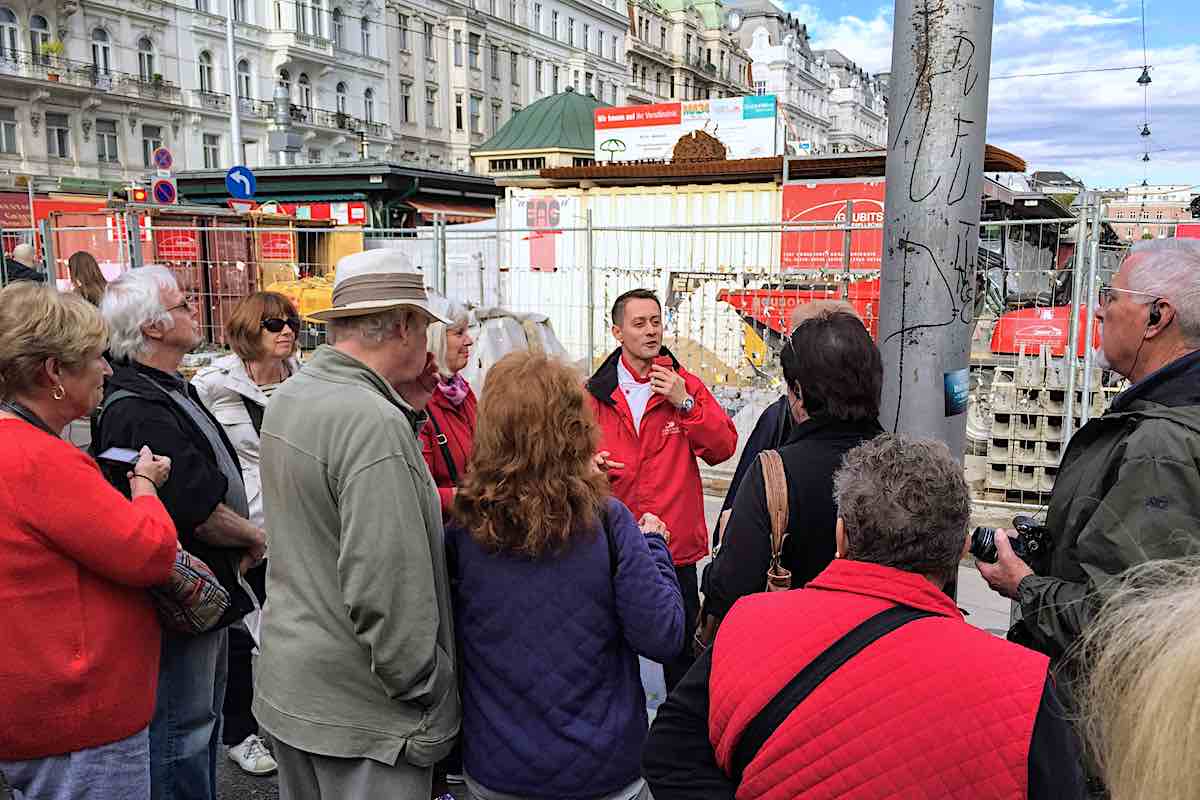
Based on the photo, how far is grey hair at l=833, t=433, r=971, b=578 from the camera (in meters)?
1.58

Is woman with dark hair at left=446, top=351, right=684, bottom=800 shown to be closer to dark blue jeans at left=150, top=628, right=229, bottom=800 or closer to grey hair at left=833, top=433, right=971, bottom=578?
grey hair at left=833, top=433, right=971, bottom=578

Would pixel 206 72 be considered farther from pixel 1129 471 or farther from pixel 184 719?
pixel 1129 471

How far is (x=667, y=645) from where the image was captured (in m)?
2.16

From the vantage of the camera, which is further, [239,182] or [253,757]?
[239,182]

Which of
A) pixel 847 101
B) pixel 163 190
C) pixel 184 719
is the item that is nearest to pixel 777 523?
pixel 184 719

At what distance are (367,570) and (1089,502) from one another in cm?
174

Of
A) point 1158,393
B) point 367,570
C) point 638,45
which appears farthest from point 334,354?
point 638,45

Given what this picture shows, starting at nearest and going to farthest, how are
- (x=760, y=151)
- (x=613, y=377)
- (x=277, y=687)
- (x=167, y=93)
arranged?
(x=277, y=687)
(x=613, y=377)
(x=760, y=151)
(x=167, y=93)

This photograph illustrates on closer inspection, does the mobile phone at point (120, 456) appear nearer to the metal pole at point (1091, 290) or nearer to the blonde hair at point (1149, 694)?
the blonde hair at point (1149, 694)

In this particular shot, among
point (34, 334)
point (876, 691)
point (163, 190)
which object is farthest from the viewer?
point (163, 190)

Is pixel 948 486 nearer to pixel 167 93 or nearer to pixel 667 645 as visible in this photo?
pixel 667 645

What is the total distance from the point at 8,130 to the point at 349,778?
39.8 meters

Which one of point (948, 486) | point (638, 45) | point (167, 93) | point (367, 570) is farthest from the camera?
point (638, 45)

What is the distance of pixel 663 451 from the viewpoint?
370 centimetres
